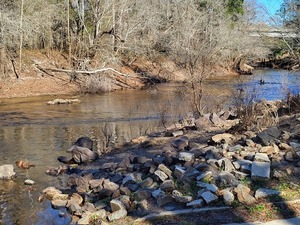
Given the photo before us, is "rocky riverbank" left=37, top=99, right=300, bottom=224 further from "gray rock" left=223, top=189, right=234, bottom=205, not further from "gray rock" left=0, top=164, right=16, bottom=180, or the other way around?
"gray rock" left=0, top=164, right=16, bottom=180

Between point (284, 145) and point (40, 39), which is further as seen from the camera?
point (40, 39)

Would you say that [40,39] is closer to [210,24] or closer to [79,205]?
[210,24]

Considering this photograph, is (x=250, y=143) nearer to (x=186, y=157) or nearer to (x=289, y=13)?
(x=186, y=157)

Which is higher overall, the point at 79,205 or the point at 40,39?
the point at 40,39

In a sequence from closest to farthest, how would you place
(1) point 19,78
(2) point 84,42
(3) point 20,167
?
(3) point 20,167 < (1) point 19,78 < (2) point 84,42

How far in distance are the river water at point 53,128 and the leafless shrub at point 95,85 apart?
1.20 meters

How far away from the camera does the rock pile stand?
630cm

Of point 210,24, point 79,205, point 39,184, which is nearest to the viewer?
point 79,205

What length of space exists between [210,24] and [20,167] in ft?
118

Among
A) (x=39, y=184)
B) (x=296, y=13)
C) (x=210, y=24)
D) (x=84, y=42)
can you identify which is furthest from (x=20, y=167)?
(x=210, y=24)

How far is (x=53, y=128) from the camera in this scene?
A: 16.0 meters

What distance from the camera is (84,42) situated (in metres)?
34.4

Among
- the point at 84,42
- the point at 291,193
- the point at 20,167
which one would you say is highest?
the point at 84,42

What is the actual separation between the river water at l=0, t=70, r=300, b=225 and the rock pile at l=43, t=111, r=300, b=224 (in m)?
0.64
